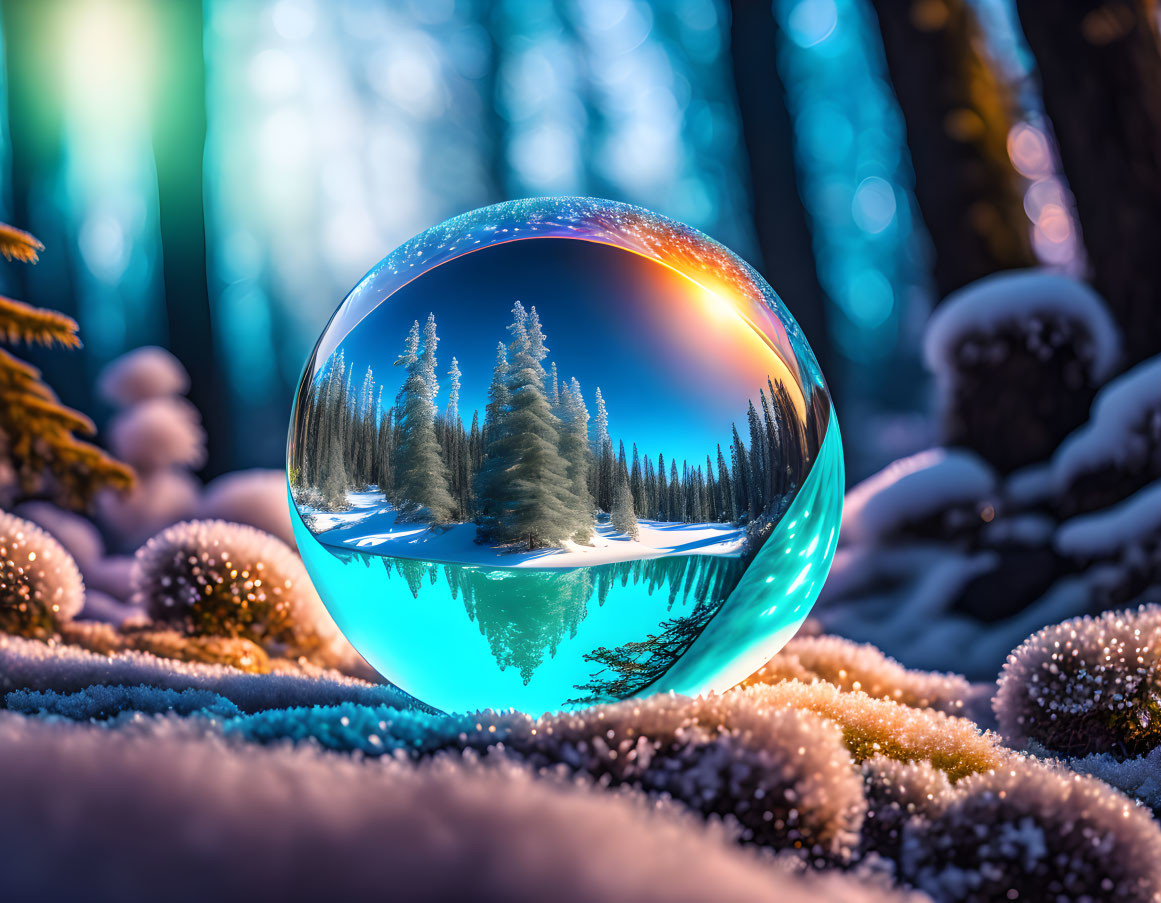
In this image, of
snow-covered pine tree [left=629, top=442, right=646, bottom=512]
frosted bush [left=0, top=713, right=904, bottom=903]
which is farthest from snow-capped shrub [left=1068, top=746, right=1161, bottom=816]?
snow-covered pine tree [left=629, top=442, right=646, bottom=512]

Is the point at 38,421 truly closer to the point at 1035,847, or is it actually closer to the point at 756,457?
the point at 756,457

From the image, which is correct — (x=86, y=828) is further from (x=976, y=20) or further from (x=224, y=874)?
(x=976, y=20)

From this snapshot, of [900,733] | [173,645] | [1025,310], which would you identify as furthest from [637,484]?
[1025,310]

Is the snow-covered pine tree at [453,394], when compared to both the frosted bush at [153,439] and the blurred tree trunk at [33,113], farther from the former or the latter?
the blurred tree trunk at [33,113]

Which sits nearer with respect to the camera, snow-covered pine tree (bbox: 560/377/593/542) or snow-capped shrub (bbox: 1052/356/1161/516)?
snow-covered pine tree (bbox: 560/377/593/542)

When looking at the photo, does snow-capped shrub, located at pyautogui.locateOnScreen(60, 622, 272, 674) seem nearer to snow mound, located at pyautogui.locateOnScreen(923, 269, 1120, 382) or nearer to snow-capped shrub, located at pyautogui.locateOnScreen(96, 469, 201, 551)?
snow-capped shrub, located at pyautogui.locateOnScreen(96, 469, 201, 551)
